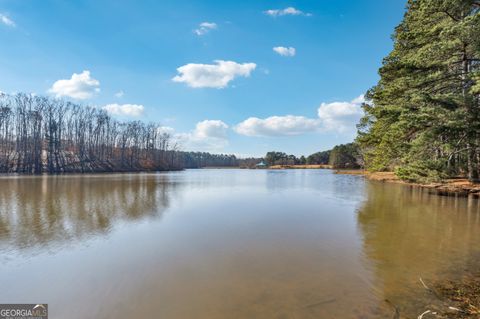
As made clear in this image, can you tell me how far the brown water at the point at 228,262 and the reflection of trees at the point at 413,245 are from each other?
0.09 ft

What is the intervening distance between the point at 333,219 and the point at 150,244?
21.7 ft

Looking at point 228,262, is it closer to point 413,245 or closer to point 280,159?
point 413,245

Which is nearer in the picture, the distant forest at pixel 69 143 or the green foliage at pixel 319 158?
the distant forest at pixel 69 143

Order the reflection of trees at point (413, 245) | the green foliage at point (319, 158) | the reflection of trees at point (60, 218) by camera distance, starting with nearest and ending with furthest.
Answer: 1. the reflection of trees at point (413, 245)
2. the reflection of trees at point (60, 218)
3. the green foliage at point (319, 158)

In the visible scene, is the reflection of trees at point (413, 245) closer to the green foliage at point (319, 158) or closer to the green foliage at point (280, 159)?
the green foliage at point (319, 158)

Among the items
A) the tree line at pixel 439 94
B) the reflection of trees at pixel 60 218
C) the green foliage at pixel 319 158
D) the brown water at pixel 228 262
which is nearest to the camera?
the brown water at pixel 228 262

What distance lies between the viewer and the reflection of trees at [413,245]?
13.5 ft

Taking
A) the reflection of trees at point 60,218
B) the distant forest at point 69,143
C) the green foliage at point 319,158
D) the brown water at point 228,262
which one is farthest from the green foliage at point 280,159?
the brown water at point 228,262

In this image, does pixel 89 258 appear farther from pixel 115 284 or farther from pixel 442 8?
pixel 442 8

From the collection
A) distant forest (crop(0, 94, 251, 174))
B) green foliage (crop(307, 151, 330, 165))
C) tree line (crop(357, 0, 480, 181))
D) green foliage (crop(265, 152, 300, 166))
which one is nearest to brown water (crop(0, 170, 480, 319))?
tree line (crop(357, 0, 480, 181))

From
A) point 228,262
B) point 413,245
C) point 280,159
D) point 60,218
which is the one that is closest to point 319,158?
point 280,159

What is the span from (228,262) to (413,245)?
186 inches

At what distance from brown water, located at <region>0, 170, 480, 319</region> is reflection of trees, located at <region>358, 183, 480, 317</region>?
0.09 ft

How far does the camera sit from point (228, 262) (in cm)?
536
